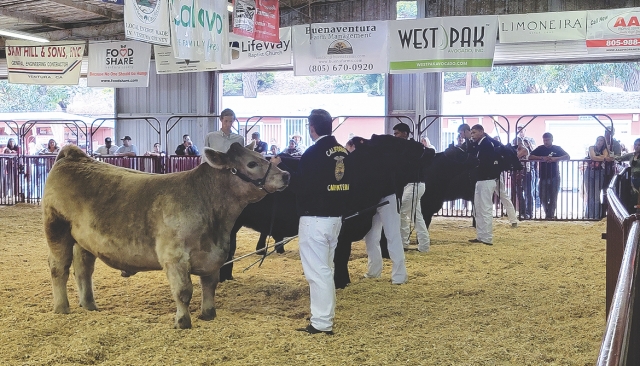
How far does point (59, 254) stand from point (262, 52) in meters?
10.2

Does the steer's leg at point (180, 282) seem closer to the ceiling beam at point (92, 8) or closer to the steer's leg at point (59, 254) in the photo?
the steer's leg at point (59, 254)

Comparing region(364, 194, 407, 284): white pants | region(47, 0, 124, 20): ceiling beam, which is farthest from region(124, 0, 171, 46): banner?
region(47, 0, 124, 20): ceiling beam

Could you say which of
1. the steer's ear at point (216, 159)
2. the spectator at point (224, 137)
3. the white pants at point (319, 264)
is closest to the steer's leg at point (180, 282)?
the steer's ear at point (216, 159)

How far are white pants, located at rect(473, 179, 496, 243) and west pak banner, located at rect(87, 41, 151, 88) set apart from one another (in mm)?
9384

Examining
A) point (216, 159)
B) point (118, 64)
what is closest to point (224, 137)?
point (216, 159)

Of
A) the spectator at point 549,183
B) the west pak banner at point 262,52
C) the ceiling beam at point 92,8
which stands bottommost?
the spectator at point 549,183

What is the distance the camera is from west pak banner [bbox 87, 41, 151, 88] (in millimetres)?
16719

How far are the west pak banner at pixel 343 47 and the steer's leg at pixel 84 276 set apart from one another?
9.41 m

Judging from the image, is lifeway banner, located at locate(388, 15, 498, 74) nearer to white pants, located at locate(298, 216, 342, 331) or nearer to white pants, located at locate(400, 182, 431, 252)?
white pants, located at locate(400, 182, 431, 252)

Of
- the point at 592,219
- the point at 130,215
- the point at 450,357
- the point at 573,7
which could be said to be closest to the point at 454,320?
the point at 450,357

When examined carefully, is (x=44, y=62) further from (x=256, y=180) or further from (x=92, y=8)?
(x=256, y=180)

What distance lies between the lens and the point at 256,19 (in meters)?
12.9

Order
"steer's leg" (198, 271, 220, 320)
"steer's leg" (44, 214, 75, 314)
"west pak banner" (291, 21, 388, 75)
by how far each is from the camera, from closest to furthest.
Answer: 1. "steer's leg" (198, 271, 220, 320)
2. "steer's leg" (44, 214, 75, 314)
3. "west pak banner" (291, 21, 388, 75)

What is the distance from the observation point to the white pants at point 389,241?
747 cm
